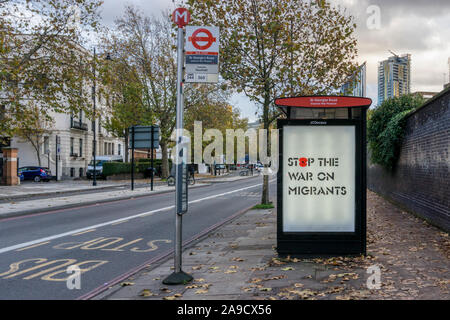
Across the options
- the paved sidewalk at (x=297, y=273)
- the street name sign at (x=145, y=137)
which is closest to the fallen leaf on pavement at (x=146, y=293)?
the paved sidewalk at (x=297, y=273)

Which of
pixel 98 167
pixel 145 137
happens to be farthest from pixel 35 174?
pixel 145 137

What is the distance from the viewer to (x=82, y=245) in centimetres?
858

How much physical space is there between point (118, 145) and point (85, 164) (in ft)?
44.3

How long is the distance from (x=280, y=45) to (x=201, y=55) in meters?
9.79

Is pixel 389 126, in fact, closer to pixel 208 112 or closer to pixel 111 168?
pixel 208 112

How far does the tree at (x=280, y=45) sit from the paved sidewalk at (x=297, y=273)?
7338mm

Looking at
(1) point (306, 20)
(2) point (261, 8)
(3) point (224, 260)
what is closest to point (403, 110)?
(1) point (306, 20)

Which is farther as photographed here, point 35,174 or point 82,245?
point 35,174

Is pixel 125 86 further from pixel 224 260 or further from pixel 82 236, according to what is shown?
pixel 224 260

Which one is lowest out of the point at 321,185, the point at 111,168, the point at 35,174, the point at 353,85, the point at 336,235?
the point at 35,174

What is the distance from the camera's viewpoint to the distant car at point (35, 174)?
1523 inches

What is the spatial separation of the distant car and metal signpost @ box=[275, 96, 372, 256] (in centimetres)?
3629

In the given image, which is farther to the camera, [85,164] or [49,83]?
[85,164]
